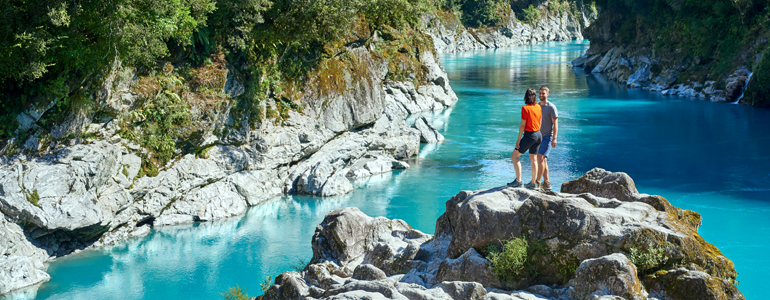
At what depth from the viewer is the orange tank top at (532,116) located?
516 inches

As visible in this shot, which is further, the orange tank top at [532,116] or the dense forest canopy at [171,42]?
the dense forest canopy at [171,42]

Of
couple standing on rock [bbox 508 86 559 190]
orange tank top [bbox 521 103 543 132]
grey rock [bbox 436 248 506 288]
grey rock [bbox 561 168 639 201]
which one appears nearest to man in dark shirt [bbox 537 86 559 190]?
couple standing on rock [bbox 508 86 559 190]

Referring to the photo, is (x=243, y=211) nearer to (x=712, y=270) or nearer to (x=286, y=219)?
(x=286, y=219)

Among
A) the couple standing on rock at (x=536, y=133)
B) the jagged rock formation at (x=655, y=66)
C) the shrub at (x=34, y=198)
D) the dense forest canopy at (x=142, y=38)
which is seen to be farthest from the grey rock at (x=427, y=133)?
the jagged rock formation at (x=655, y=66)

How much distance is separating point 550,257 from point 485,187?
1512 cm

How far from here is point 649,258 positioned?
10586 millimetres

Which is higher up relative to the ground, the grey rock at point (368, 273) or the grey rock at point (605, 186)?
the grey rock at point (605, 186)

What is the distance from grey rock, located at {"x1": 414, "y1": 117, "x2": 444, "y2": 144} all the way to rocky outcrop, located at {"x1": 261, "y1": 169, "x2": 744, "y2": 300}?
72.4 feet

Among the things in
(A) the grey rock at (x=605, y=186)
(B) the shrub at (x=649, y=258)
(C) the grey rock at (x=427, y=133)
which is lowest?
(C) the grey rock at (x=427, y=133)

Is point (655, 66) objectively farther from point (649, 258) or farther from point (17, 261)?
point (17, 261)

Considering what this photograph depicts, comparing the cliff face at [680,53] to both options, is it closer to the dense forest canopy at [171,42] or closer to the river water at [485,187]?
the river water at [485,187]

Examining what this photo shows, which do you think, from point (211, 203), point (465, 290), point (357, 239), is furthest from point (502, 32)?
point (465, 290)

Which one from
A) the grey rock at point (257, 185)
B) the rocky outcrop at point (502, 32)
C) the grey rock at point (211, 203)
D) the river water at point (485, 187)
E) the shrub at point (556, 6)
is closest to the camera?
the river water at point (485, 187)

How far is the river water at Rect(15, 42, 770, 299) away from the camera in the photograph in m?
18.6
